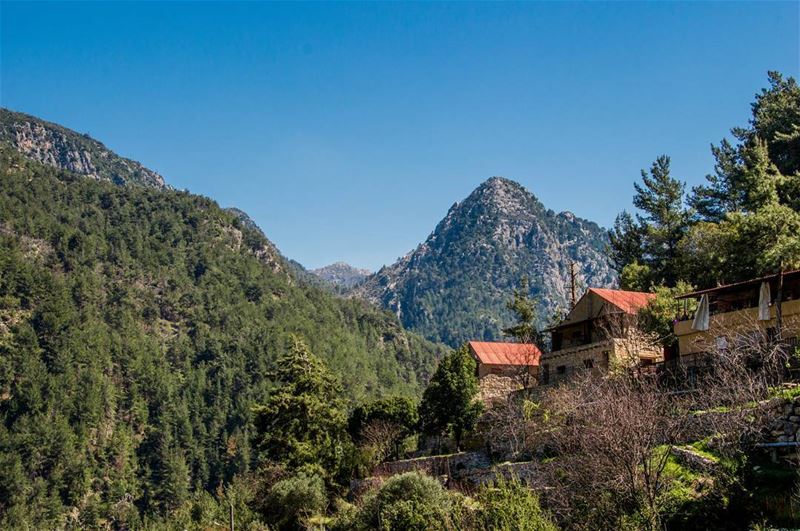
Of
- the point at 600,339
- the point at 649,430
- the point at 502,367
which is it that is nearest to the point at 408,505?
the point at 649,430

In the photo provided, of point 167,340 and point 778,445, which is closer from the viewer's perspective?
point 778,445

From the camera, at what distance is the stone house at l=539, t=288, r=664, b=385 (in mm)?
34062

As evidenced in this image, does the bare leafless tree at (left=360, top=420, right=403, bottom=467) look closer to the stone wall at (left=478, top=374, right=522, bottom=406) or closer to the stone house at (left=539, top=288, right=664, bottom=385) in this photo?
the stone wall at (left=478, top=374, right=522, bottom=406)

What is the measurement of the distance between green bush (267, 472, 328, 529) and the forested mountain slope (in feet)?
234

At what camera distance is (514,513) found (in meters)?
16.8

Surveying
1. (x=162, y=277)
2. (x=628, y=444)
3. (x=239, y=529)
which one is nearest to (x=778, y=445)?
(x=628, y=444)

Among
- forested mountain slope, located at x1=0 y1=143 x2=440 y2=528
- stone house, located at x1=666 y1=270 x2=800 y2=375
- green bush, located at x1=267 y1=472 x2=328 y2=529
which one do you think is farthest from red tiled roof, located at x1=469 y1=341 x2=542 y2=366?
forested mountain slope, located at x1=0 y1=143 x2=440 y2=528

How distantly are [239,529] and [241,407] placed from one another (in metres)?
95.0

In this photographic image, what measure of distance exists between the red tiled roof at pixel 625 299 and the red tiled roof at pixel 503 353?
8.59 metres

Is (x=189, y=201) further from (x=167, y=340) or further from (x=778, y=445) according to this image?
(x=778, y=445)

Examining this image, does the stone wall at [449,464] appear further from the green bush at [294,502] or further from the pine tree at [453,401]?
the green bush at [294,502]

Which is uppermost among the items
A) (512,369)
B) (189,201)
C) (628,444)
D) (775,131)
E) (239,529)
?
(189,201)

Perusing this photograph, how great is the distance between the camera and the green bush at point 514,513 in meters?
16.3

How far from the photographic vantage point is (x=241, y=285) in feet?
576
